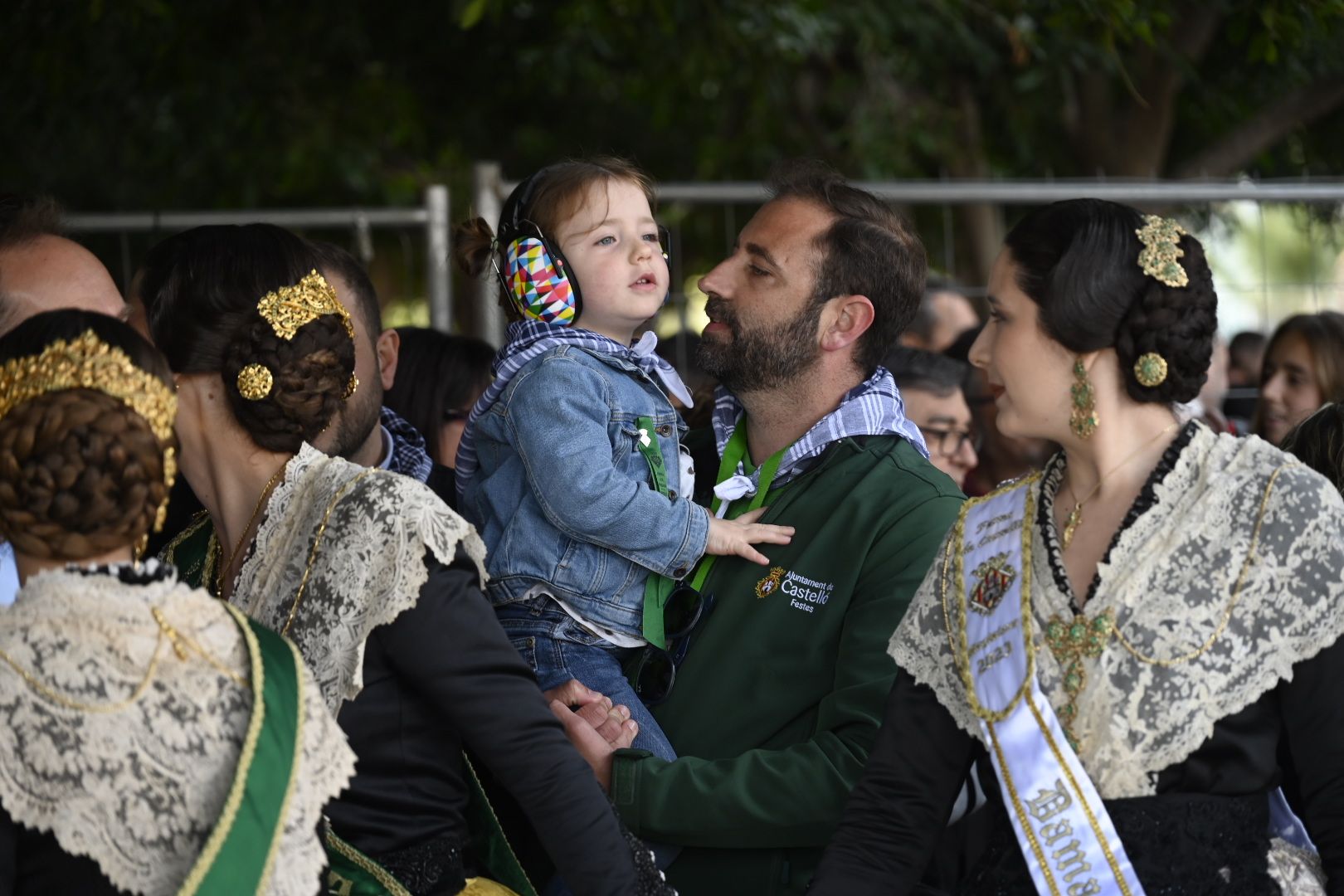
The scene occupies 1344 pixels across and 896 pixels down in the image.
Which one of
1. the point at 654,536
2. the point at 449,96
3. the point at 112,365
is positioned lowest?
the point at 654,536

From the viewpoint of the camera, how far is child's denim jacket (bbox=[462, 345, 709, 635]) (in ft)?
10.5

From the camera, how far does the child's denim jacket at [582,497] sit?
321 centimetres

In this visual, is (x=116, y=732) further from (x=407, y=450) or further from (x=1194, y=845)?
(x=407, y=450)

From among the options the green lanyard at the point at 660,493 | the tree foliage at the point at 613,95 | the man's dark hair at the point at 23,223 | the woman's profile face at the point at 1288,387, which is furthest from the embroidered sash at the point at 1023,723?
the tree foliage at the point at 613,95

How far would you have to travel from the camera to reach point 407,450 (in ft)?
13.5

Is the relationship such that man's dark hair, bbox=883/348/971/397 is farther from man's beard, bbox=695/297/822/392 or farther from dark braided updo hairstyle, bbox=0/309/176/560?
dark braided updo hairstyle, bbox=0/309/176/560

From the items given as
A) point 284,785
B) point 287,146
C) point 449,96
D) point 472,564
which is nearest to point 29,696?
point 284,785

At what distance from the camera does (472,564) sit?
253cm

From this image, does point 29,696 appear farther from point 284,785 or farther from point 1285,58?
point 1285,58

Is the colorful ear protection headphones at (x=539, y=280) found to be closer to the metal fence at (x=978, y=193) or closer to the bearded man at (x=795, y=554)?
the bearded man at (x=795, y=554)

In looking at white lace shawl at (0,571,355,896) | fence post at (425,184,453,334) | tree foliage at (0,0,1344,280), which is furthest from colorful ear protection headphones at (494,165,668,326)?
tree foliage at (0,0,1344,280)

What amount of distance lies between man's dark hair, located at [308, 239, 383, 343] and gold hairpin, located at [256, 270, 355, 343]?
50.4 inches

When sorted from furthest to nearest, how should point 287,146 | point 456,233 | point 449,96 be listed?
point 449,96 → point 287,146 → point 456,233

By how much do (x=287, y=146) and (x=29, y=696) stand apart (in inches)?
270
